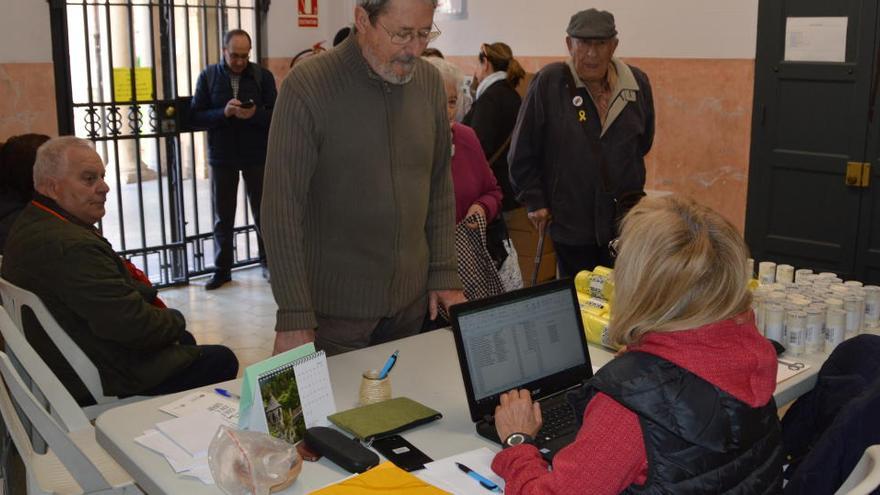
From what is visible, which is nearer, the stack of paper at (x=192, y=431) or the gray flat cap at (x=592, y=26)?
the stack of paper at (x=192, y=431)

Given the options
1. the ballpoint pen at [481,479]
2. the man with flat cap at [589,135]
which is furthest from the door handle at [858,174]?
the ballpoint pen at [481,479]

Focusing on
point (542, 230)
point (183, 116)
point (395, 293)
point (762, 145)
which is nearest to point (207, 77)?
point (183, 116)

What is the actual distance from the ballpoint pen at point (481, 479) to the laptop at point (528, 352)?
0.15 metres

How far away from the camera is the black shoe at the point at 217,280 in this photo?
20.0 feet

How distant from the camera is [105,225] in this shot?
239 inches

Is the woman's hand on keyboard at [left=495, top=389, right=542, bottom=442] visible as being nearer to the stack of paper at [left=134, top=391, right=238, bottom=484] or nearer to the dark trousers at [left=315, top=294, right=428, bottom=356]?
the stack of paper at [left=134, top=391, right=238, bottom=484]

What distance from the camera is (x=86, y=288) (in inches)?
112

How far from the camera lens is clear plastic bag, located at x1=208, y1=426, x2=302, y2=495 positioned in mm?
1776

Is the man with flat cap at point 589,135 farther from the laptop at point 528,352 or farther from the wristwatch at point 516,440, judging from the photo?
the wristwatch at point 516,440

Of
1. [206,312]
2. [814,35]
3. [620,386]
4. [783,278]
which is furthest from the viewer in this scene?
[206,312]

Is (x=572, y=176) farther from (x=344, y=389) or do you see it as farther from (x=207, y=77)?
(x=207, y=77)

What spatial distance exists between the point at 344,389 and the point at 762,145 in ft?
12.0

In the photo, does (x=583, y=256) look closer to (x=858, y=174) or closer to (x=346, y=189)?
(x=346, y=189)

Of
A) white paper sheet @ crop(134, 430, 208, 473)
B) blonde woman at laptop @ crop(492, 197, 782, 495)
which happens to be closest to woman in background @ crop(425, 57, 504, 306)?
white paper sheet @ crop(134, 430, 208, 473)
